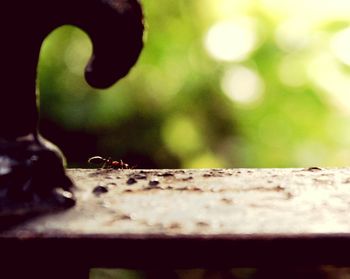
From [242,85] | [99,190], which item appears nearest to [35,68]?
[99,190]

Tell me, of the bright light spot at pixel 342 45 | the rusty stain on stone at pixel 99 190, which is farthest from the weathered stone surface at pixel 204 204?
the bright light spot at pixel 342 45

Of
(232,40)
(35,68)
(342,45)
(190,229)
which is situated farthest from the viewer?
(232,40)

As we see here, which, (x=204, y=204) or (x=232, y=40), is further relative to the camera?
(x=232, y=40)

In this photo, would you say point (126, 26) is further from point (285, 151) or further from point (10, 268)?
point (285, 151)

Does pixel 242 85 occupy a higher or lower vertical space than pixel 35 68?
lower

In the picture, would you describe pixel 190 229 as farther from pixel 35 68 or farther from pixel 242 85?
pixel 242 85

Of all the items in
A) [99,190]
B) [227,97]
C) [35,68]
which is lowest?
[227,97]

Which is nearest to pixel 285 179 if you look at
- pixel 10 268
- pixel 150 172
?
pixel 150 172

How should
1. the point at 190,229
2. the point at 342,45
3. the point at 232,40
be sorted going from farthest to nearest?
the point at 232,40, the point at 342,45, the point at 190,229

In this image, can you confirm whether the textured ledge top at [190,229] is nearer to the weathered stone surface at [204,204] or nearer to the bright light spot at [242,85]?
the weathered stone surface at [204,204]
